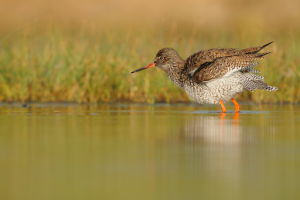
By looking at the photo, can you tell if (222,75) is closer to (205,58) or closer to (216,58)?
(216,58)

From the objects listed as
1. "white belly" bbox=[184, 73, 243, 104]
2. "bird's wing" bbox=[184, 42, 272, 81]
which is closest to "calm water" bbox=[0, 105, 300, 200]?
"white belly" bbox=[184, 73, 243, 104]

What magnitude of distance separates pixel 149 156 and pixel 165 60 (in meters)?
6.50

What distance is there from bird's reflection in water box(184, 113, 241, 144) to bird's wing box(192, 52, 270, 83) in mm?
631

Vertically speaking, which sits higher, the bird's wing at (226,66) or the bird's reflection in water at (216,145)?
the bird's wing at (226,66)

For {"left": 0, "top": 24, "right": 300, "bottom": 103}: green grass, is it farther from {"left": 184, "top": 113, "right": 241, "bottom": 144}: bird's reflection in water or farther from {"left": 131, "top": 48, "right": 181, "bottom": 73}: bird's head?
{"left": 184, "top": 113, "right": 241, "bottom": 144}: bird's reflection in water

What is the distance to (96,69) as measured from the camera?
14.8 m

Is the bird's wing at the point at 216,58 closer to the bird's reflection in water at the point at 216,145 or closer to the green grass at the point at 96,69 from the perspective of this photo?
the bird's reflection in water at the point at 216,145

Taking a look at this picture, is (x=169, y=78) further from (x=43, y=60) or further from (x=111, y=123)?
(x=111, y=123)

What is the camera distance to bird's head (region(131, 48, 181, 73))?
13.8m

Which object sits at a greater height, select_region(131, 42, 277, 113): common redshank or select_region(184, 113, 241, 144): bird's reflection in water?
select_region(131, 42, 277, 113): common redshank

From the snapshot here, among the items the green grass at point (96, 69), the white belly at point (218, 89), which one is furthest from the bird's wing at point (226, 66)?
the green grass at point (96, 69)

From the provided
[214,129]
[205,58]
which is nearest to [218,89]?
[205,58]

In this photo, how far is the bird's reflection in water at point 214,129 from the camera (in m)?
8.82

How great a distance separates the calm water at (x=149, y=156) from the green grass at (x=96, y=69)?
2.36 metres
